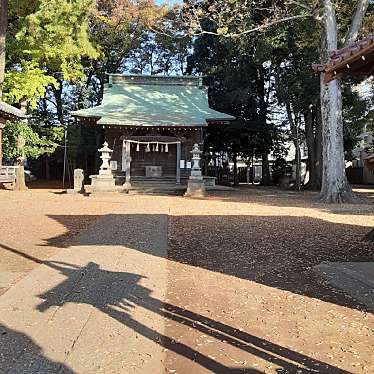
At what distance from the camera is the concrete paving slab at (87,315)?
136 inches

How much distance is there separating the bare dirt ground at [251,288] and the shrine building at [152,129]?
11.1 m

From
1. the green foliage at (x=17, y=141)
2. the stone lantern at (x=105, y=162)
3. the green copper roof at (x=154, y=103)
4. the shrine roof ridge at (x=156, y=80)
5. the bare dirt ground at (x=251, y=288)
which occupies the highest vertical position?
the shrine roof ridge at (x=156, y=80)

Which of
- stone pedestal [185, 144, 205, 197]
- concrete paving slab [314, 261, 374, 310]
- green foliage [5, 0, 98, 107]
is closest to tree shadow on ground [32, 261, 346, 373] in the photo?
concrete paving slab [314, 261, 374, 310]

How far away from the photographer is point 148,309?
188 inches

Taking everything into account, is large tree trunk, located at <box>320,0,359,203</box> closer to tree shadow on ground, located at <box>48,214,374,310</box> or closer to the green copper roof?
tree shadow on ground, located at <box>48,214,374,310</box>

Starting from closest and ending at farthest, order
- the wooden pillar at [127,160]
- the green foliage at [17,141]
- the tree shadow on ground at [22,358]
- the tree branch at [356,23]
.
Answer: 1. the tree shadow on ground at [22,358]
2. the tree branch at [356,23]
3. the wooden pillar at [127,160]
4. the green foliage at [17,141]

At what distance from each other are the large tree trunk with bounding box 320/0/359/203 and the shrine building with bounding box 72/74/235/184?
21.8ft

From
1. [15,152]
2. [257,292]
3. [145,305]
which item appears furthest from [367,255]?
[15,152]

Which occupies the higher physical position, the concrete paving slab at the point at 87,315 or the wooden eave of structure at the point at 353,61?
the wooden eave of structure at the point at 353,61

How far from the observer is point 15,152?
24.4 m

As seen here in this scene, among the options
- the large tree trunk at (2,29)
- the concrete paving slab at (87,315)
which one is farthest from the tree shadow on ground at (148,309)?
the large tree trunk at (2,29)

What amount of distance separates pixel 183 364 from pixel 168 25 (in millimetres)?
31476

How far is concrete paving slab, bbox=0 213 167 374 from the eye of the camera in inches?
136

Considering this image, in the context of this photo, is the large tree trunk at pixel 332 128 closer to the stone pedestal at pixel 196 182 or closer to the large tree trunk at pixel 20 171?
the stone pedestal at pixel 196 182
